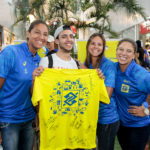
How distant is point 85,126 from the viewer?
73.7 inches

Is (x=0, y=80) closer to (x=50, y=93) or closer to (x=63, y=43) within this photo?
(x=50, y=93)

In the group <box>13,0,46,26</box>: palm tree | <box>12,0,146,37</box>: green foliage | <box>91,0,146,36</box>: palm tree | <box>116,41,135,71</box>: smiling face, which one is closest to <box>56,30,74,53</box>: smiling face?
<box>116,41,135,71</box>: smiling face

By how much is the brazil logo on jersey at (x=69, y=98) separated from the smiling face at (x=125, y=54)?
0.55m

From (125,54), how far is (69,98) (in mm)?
841

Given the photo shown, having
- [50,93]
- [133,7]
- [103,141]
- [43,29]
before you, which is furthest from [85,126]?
[133,7]

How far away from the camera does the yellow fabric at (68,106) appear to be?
5.78ft

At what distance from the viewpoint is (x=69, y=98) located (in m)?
1.83

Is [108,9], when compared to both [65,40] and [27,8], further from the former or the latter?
[65,40]

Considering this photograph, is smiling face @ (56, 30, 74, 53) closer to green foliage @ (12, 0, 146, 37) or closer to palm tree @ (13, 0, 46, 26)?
green foliage @ (12, 0, 146, 37)

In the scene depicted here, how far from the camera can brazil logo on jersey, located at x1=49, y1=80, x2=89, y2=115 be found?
1788mm

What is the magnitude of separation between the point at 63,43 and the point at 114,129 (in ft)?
3.72

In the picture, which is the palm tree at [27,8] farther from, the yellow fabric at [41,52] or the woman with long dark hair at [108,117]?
the woman with long dark hair at [108,117]

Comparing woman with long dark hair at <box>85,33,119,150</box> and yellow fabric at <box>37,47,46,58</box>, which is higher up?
yellow fabric at <box>37,47,46,58</box>

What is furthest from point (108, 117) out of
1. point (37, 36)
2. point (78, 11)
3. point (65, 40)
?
point (78, 11)
